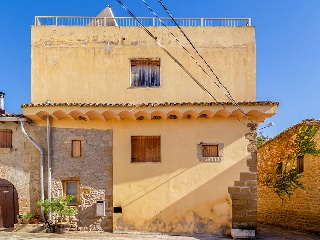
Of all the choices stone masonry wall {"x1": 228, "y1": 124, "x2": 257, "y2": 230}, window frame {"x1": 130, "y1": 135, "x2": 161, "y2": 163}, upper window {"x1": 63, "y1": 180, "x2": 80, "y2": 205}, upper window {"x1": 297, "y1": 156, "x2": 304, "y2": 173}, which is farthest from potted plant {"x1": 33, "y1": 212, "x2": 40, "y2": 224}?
upper window {"x1": 297, "y1": 156, "x2": 304, "y2": 173}

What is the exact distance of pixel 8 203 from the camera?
42.6 ft

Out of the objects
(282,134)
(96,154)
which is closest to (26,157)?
(96,154)

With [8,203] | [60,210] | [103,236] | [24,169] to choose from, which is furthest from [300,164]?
[8,203]

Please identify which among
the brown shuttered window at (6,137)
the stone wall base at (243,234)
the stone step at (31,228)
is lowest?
the stone wall base at (243,234)

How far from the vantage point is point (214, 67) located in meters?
13.1

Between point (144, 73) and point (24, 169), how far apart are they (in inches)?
219

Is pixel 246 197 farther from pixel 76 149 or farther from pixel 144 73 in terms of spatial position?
pixel 76 149

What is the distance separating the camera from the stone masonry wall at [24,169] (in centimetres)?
1191

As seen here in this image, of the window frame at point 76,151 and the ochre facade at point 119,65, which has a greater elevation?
the ochre facade at point 119,65

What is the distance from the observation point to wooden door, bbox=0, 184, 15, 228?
12.9 meters

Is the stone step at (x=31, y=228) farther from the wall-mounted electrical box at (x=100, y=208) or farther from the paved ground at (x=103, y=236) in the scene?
the wall-mounted electrical box at (x=100, y=208)

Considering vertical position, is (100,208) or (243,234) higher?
(100,208)

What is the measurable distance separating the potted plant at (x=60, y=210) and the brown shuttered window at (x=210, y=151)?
15.7 ft

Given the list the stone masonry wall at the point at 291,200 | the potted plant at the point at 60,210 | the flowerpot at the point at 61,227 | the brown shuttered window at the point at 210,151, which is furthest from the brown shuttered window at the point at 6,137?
the stone masonry wall at the point at 291,200
